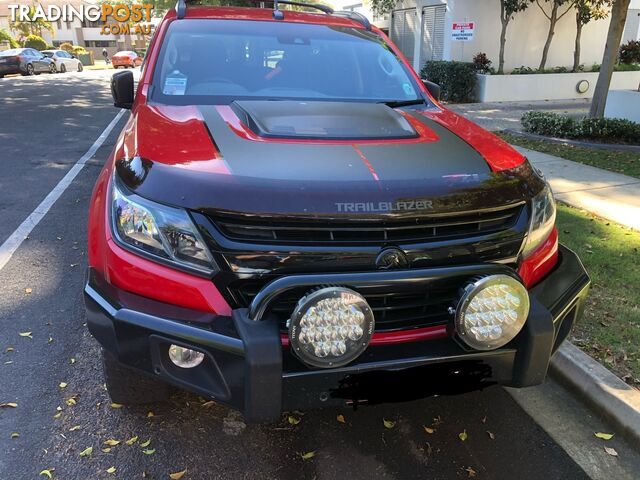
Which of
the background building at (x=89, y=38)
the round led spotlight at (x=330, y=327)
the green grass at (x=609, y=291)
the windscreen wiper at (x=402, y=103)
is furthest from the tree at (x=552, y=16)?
the background building at (x=89, y=38)

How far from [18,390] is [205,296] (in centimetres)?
159

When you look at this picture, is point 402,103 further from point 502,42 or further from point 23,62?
point 23,62

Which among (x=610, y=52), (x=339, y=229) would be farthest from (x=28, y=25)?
(x=339, y=229)

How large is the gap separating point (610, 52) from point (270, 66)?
8039 millimetres

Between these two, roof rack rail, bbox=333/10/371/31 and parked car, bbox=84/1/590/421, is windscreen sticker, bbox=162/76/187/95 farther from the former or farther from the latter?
roof rack rail, bbox=333/10/371/31

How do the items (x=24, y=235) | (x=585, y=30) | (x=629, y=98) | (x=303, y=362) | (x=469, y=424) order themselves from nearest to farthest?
(x=303, y=362) → (x=469, y=424) → (x=24, y=235) → (x=629, y=98) → (x=585, y=30)

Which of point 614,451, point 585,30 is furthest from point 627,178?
point 585,30

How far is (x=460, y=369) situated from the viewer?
6.61 ft

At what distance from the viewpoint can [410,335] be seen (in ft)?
6.68

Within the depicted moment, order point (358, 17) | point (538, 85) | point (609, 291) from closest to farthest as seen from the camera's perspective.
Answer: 1. point (609, 291)
2. point (358, 17)
3. point (538, 85)

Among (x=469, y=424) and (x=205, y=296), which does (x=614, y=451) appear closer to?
(x=469, y=424)

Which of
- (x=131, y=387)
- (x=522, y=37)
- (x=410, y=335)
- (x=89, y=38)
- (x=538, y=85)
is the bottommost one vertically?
(x=131, y=387)

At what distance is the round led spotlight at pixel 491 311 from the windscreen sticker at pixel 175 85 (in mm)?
2144

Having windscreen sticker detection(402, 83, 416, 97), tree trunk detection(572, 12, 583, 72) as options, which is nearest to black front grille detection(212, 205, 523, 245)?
windscreen sticker detection(402, 83, 416, 97)
